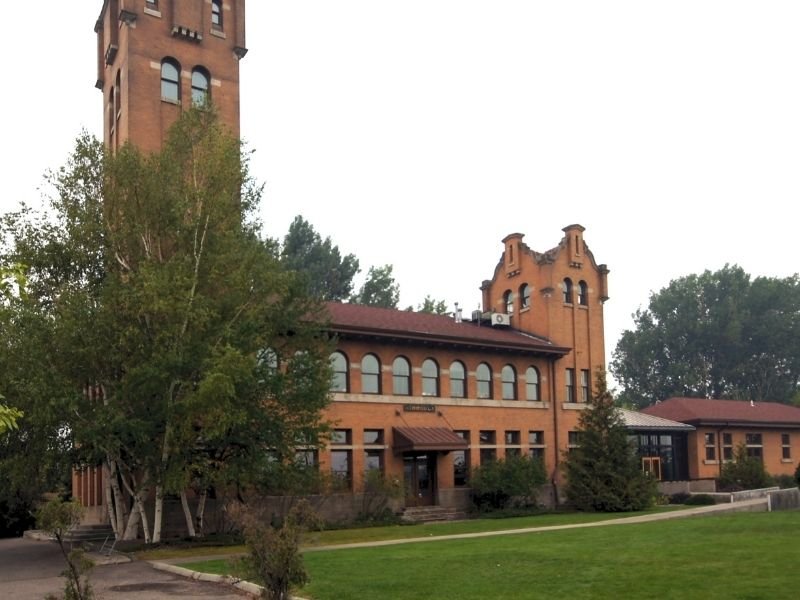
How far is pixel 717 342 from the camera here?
9288 centimetres

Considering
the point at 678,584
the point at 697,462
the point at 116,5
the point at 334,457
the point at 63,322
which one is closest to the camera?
the point at 678,584

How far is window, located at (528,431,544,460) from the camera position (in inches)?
1666

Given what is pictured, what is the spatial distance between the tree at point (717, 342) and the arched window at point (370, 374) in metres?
60.9

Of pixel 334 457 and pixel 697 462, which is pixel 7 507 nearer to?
pixel 334 457

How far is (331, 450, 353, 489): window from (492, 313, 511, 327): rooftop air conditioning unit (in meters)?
12.1

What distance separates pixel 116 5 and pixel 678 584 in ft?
119

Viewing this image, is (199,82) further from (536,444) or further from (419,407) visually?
(536,444)

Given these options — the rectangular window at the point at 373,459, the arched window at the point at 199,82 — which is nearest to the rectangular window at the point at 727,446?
the rectangular window at the point at 373,459

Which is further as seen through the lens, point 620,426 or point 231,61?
point 231,61

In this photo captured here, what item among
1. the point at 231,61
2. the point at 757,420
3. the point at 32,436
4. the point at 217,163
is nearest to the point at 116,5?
the point at 231,61

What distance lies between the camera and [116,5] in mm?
40844

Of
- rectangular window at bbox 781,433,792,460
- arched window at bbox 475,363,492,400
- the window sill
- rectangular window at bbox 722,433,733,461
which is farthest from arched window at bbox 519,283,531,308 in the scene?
rectangular window at bbox 781,433,792,460

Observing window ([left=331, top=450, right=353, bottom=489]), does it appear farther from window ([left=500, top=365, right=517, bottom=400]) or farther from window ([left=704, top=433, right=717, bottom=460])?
window ([left=704, top=433, right=717, bottom=460])

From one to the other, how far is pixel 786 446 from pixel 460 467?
26306 millimetres
